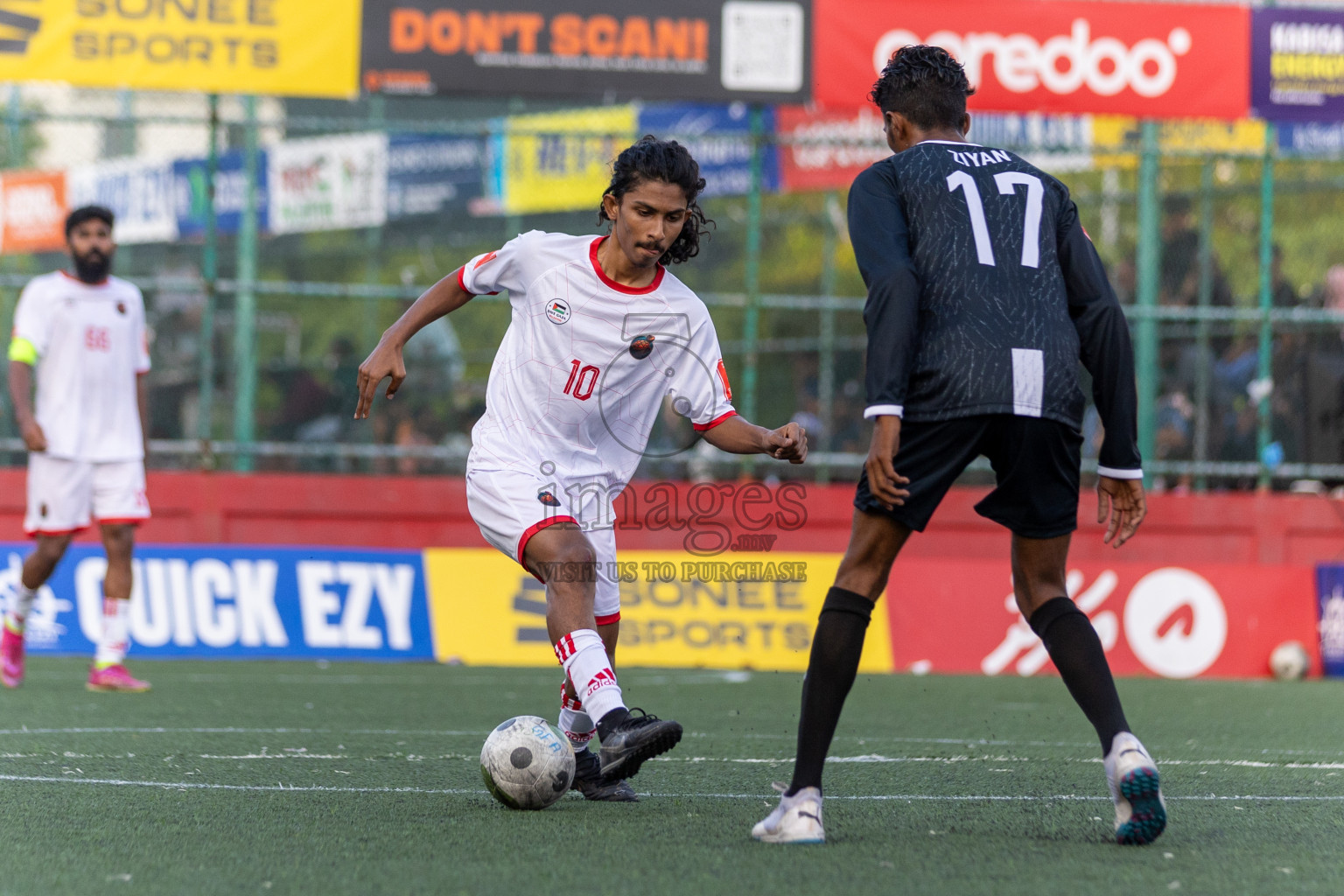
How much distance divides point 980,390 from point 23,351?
21.2ft

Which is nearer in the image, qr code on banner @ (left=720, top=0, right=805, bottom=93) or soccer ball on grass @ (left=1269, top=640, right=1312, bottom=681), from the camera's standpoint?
soccer ball on grass @ (left=1269, top=640, right=1312, bottom=681)

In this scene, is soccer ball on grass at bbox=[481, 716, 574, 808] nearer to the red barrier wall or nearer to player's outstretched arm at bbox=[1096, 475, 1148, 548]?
player's outstretched arm at bbox=[1096, 475, 1148, 548]

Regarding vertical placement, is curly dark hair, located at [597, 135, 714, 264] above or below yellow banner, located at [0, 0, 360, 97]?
below

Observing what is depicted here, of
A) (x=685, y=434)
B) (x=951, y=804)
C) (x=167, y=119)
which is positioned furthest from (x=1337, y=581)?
(x=167, y=119)

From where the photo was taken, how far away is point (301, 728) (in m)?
6.90

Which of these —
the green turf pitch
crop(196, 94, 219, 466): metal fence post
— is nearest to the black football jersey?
the green turf pitch

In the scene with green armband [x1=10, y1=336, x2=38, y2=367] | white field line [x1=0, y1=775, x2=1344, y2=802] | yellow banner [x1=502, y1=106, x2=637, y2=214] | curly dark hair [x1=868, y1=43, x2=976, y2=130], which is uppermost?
yellow banner [x1=502, y1=106, x2=637, y2=214]

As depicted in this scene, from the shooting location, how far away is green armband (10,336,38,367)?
28.6 ft

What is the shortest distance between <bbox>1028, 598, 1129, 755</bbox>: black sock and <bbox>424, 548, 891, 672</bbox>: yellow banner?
6713 mm

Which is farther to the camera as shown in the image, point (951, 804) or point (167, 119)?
point (167, 119)

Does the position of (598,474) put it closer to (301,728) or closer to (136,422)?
(301,728)

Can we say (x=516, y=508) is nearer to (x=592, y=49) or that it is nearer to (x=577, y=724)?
(x=577, y=724)

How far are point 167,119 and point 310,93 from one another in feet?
3.48

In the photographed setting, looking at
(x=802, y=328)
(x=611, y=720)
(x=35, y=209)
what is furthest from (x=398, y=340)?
(x=35, y=209)
